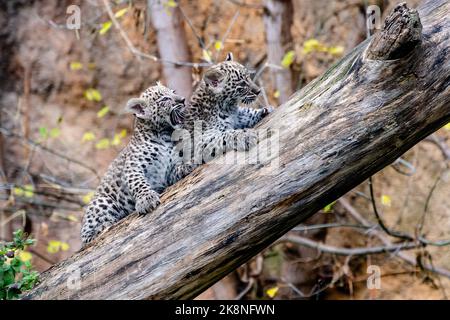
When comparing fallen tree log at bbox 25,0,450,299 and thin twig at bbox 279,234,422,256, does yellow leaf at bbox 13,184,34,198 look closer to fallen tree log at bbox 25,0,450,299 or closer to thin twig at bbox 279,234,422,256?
thin twig at bbox 279,234,422,256

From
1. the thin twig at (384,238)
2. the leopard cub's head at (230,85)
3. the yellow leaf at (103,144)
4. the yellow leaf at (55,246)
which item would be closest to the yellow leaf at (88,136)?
the yellow leaf at (103,144)

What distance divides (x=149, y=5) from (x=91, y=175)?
2606 millimetres

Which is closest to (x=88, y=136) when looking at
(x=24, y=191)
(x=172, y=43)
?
(x=24, y=191)

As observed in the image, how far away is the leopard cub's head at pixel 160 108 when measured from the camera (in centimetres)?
614

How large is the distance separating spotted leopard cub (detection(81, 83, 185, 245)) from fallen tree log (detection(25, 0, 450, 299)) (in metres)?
0.79

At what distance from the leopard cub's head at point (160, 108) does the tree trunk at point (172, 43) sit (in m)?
3.04

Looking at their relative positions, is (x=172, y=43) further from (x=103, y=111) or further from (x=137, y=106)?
(x=137, y=106)

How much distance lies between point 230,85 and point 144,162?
104cm

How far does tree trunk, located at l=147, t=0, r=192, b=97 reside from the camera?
9.37 metres

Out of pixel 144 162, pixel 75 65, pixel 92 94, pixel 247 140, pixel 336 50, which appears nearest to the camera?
pixel 247 140

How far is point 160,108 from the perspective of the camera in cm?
616

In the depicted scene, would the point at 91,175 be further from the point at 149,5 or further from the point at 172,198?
the point at 172,198

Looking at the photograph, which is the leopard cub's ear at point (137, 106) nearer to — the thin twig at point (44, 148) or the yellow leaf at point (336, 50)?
the thin twig at point (44, 148)
